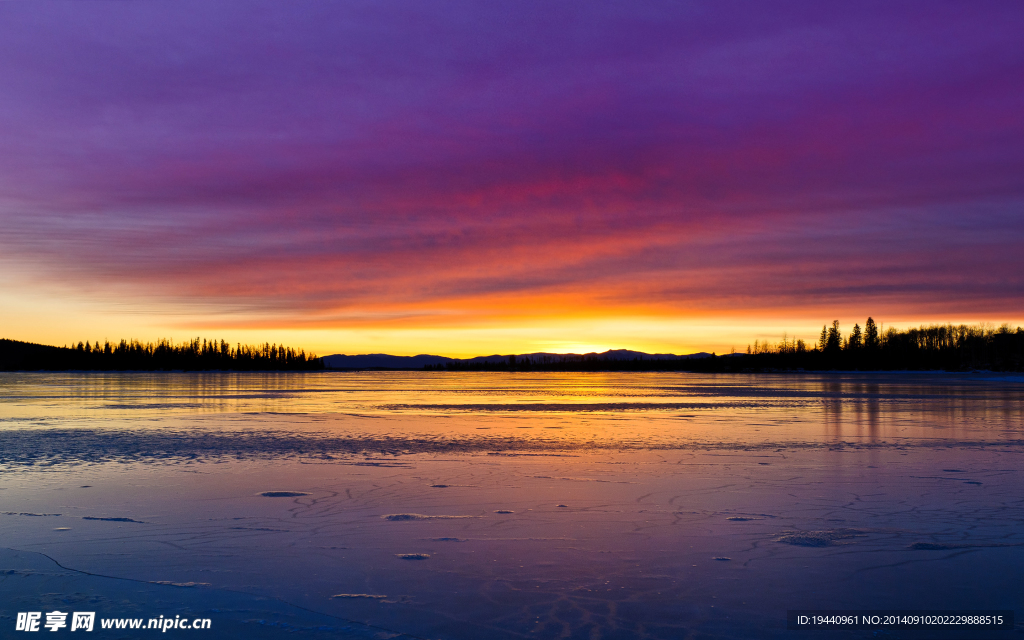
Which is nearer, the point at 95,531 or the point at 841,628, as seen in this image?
the point at 841,628

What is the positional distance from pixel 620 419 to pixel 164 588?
755 inches

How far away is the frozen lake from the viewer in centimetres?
556

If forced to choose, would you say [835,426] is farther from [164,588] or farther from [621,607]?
[164,588]

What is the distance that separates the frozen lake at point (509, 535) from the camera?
5.56m

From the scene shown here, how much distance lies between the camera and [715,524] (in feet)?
26.8

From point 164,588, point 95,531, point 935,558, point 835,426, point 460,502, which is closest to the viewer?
point 164,588

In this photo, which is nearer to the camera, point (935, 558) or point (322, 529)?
point (935, 558)

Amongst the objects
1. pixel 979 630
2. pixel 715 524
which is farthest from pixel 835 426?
pixel 979 630

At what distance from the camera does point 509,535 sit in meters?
7.66

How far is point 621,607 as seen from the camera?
5512 mm

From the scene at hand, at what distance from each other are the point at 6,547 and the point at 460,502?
17.0ft

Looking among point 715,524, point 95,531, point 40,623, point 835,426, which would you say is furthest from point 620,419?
point 40,623

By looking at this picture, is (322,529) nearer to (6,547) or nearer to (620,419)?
(6,547)

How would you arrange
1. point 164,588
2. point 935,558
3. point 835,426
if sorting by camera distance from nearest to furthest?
point 164,588 < point 935,558 < point 835,426
